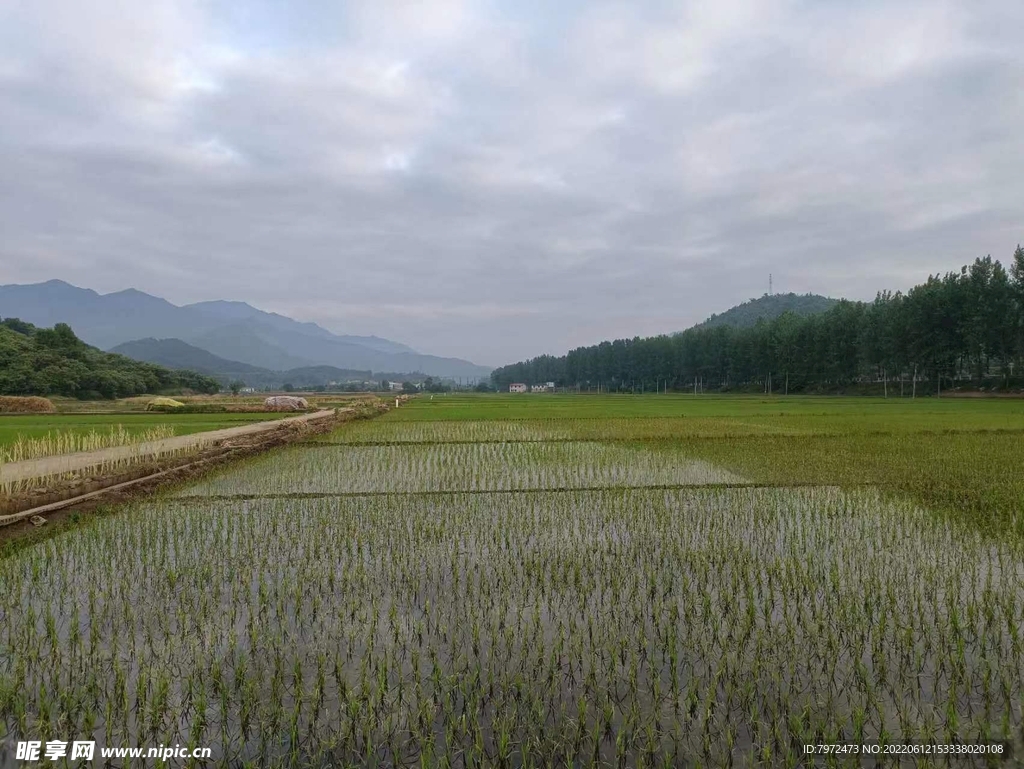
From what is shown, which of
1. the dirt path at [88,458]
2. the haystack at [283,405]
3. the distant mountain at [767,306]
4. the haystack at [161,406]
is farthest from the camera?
the distant mountain at [767,306]

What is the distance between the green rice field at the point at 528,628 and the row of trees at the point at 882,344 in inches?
1790

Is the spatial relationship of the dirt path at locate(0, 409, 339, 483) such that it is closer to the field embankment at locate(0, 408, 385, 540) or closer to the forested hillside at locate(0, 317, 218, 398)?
the field embankment at locate(0, 408, 385, 540)

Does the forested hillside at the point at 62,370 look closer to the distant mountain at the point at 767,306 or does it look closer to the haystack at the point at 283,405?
the haystack at the point at 283,405

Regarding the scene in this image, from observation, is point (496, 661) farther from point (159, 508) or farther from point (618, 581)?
point (159, 508)

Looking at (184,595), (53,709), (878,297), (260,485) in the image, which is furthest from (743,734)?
(878,297)

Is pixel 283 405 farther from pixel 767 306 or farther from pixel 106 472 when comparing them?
pixel 767 306

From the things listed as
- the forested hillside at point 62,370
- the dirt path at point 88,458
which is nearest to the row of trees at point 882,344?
the dirt path at point 88,458

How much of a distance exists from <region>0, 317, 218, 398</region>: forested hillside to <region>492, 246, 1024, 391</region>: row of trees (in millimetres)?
70552

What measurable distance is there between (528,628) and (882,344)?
2291 inches

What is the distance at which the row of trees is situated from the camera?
43.3 metres

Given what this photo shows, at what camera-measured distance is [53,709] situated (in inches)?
130

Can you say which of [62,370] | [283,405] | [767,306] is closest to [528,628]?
[283,405]

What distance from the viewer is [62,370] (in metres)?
49.9

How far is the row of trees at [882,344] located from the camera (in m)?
43.3
